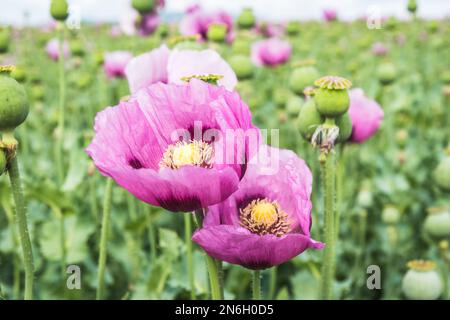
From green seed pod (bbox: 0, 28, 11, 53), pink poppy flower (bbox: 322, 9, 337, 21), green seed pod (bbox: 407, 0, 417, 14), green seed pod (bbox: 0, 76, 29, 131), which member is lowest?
green seed pod (bbox: 0, 76, 29, 131)

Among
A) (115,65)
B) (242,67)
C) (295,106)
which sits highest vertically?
(115,65)

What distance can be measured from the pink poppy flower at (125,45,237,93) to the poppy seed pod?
14 centimetres

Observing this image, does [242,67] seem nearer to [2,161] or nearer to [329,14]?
[2,161]

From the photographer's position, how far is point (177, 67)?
32.7 inches

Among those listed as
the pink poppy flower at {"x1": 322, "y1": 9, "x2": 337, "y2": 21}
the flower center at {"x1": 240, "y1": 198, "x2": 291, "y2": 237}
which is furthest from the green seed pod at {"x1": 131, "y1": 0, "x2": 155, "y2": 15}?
the pink poppy flower at {"x1": 322, "y1": 9, "x2": 337, "y2": 21}

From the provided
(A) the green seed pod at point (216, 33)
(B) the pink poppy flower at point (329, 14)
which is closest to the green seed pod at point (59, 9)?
(A) the green seed pod at point (216, 33)

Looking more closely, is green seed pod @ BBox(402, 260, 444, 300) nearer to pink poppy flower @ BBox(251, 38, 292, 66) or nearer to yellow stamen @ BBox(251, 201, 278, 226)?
yellow stamen @ BBox(251, 201, 278, 226)

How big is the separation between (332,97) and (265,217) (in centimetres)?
17

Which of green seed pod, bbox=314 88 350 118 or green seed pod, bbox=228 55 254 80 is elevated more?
green seed pod, bbox=228 55 254 80

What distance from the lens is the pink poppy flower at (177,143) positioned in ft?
1.79

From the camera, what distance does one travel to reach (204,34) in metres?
2.02

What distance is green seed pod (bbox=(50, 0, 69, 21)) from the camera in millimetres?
1302

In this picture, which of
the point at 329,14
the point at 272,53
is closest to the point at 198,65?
the point at 272,53
